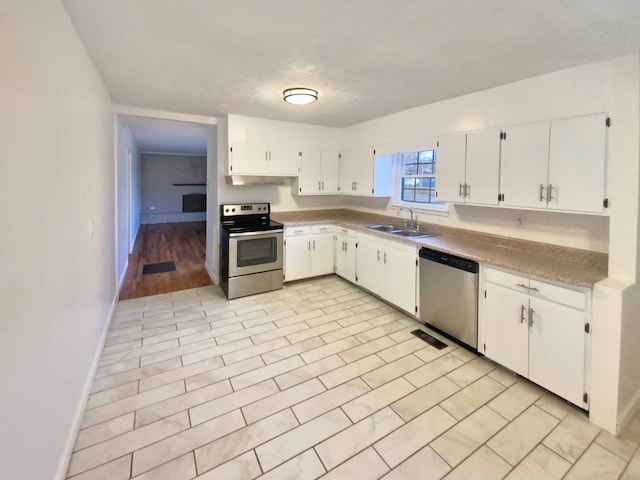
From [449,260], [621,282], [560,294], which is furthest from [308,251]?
[621,282]

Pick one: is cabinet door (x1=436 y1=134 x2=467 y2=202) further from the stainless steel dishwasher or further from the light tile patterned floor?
the light tile patterned floor

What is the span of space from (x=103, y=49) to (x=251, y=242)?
94.2 inches

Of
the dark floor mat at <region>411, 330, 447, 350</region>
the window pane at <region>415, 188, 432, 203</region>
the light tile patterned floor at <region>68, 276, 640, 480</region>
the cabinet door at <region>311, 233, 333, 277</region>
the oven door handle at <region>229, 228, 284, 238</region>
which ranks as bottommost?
the light tile patterned floor at <region>68, 276, 640, 480</region>

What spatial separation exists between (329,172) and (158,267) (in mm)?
3356

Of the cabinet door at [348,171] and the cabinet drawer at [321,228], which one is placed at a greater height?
the cabinet door at [348,171]

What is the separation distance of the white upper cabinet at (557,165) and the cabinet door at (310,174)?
2.62 metres

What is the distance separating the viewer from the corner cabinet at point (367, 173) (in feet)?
14.3

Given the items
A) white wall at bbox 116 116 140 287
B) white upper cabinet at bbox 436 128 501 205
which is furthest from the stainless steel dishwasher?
white wall at bbox 116 116 140 287

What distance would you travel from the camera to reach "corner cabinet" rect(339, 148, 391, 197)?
14.3 ft

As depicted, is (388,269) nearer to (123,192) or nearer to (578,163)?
(578,163)

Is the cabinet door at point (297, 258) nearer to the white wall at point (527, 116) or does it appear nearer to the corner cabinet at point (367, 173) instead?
the corner cabinet at point (367, 173)

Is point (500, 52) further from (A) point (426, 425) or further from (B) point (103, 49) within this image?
(B) point (103, 49)

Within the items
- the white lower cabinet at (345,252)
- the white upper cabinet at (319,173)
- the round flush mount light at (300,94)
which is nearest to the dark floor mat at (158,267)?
the white upper cabinet at (319,173)

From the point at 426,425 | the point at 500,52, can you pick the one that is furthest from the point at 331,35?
the point at 426,425
